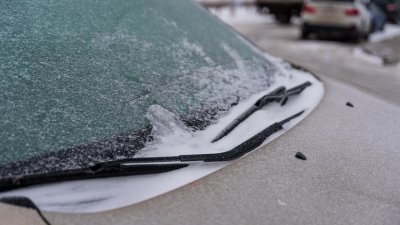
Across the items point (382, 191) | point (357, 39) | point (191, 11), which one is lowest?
point (357, 39)

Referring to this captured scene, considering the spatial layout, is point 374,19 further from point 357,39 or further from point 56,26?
point 56,26

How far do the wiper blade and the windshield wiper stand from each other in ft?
0.36

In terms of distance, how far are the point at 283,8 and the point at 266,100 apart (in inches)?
642

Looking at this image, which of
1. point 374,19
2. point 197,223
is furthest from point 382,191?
point 374,19

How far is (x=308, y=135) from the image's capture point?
1.78m

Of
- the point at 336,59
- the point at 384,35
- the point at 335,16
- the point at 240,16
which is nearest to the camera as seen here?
the point at 336,59

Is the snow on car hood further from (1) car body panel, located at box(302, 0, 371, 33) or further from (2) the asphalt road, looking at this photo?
(1) car body panel, located at box(302, 0, 371, 33)

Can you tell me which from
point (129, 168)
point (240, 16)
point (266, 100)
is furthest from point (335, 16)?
point (129, 168)

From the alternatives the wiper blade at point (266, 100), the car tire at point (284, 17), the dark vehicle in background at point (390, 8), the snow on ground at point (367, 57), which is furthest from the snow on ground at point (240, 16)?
the wiper blade at point (266, 100)

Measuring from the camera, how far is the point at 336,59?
9.02 metres

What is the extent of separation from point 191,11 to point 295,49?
8115mm

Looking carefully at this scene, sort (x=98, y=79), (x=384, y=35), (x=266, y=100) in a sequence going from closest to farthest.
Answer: (x=98, y=79) → (x=266, y=100) → (x=384, y=35)

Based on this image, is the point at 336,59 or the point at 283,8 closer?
the point at 336,59

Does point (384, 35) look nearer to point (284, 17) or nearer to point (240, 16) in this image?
point (284, 17)
